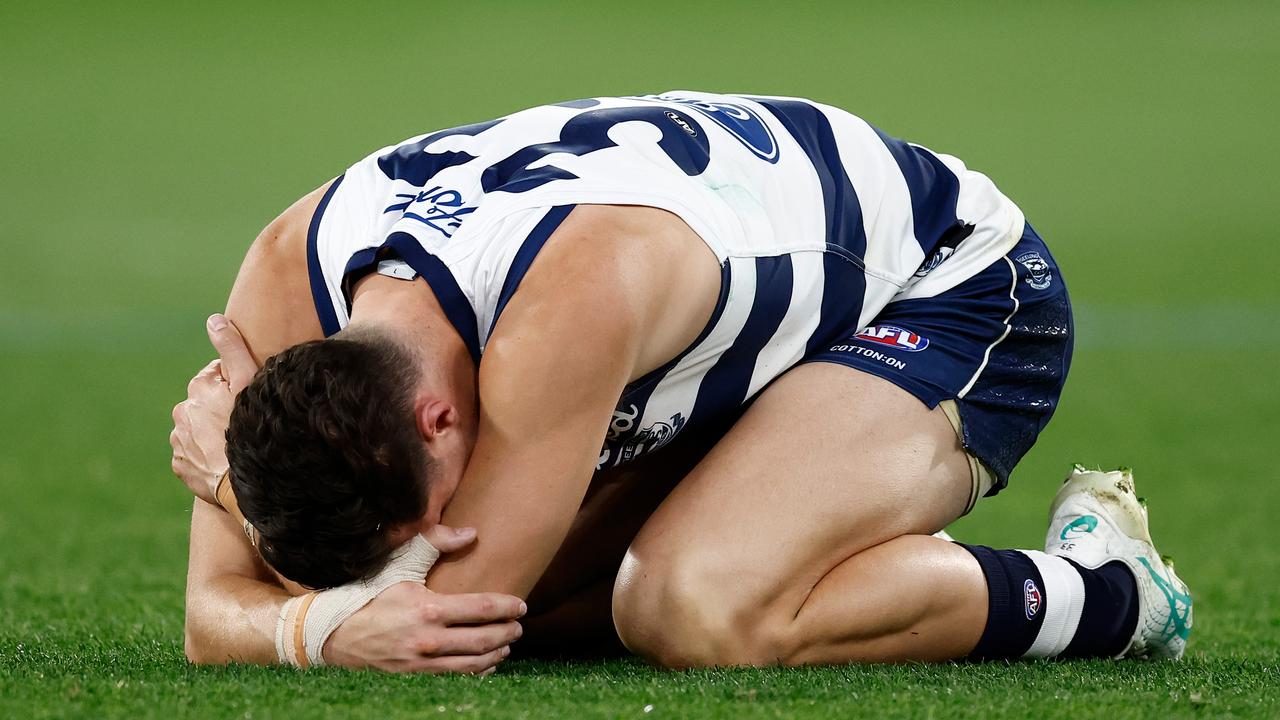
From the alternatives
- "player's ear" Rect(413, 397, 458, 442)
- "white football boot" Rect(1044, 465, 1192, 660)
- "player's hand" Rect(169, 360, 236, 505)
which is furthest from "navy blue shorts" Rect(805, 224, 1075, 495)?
"player's hand" Rect(169, 360, 236, 505)

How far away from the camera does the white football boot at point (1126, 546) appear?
231cm

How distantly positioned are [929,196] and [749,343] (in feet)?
1.56

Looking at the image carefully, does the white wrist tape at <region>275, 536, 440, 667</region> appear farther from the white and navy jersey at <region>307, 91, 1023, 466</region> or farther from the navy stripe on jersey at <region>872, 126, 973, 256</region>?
the navy stripe on jersey at <region>872, 126, 973, 256</region>

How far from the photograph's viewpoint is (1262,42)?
49.4ft

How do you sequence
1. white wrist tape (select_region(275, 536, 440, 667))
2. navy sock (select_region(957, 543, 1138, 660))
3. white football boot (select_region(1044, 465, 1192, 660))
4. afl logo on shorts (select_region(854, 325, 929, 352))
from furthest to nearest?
afl logo on shorts (select_region(854, 325, 929, 352)), white football boot (select_region(1044, 465, 1192, 660)), navy sock (select_region(957, 543, 1138, 660)), white wrist tape (select_region(275, 536, 440, 667))

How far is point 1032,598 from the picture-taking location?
223 cm

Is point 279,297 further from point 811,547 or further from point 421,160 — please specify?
point 811,547

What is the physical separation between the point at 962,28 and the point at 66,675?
14890 millimetres

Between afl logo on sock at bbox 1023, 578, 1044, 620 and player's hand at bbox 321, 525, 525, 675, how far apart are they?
2.43 feet

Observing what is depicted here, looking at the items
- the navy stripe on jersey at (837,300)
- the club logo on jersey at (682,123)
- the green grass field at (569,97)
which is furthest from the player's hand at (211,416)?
the navy stripe on jersey at (837,300)

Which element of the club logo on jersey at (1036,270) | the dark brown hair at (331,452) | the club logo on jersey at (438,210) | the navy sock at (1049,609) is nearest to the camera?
the dark brown hair at (331,452)

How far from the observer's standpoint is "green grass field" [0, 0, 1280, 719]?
1982mm

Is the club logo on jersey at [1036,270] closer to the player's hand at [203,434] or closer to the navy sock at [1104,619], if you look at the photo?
the navy sock at [1104,619]

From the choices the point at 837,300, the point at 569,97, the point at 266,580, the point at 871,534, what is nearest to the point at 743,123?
the point at 837,300
